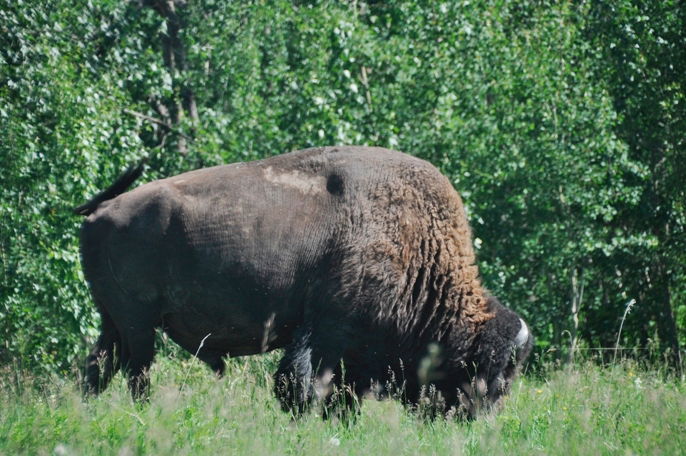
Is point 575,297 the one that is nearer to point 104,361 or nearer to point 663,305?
point 663,305

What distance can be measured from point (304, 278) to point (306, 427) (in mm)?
1429

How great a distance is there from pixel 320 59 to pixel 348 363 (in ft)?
14.7

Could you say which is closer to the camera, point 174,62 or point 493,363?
point 493,363

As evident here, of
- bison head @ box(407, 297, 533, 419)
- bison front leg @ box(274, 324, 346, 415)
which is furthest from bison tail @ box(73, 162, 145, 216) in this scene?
bison head @ box(407, 297, 533, 419)

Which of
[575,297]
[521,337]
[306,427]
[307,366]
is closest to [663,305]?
[575,297]

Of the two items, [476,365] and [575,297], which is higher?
[476,365]

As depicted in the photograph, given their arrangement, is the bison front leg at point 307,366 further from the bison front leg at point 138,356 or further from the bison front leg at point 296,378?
the bison front leg at point 138,356

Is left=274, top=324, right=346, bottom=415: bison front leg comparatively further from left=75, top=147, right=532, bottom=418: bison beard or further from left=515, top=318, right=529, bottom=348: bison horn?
left=515, top=318, right=529, bottom=348: bison horn

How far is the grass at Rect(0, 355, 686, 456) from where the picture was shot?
416cm

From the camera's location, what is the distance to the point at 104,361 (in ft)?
20.6

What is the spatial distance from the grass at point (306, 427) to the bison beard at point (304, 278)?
0.34 m

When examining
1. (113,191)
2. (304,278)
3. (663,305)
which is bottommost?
(663,305)

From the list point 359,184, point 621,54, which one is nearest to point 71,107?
point 359,184

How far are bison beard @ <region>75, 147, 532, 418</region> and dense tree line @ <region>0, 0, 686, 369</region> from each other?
7.64 ft
